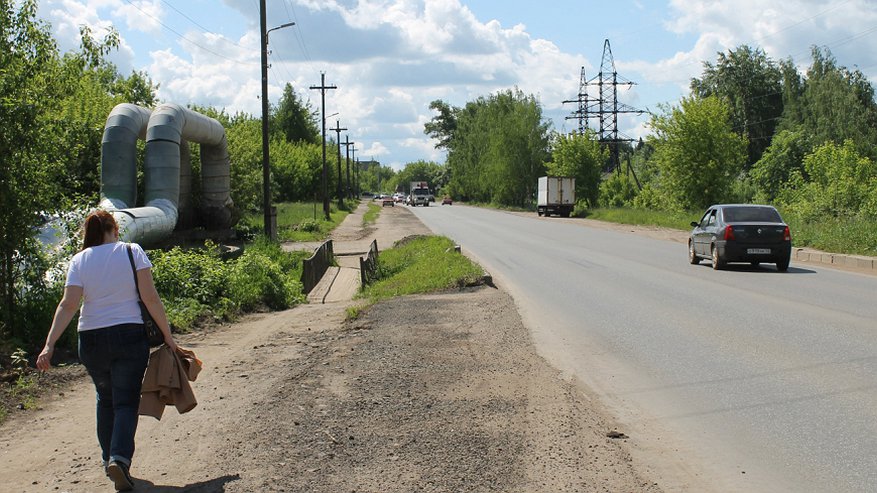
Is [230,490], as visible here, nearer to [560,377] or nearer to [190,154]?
[560,377]

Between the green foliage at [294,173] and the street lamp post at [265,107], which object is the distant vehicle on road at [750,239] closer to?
the street lamp post at [265,107]

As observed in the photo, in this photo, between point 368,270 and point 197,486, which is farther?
point 368,270

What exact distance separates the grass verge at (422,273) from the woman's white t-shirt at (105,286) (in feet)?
26.7

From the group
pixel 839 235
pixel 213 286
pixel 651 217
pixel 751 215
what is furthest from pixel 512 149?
pixel 213 286

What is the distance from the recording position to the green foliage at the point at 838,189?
102ft

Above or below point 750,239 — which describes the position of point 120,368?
above

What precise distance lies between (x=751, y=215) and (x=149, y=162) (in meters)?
14.5

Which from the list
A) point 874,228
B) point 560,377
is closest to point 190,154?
point 874,228

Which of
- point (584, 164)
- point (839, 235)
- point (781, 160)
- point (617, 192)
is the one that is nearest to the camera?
point (839, 235)

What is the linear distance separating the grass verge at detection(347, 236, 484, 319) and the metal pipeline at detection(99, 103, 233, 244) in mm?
4898

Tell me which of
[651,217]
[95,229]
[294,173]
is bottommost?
[651,217]

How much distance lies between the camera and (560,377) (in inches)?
314

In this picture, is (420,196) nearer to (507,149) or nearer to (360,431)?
(507,149)

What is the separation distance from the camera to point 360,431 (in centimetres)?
592
